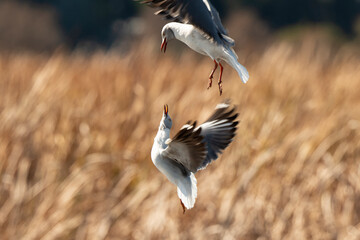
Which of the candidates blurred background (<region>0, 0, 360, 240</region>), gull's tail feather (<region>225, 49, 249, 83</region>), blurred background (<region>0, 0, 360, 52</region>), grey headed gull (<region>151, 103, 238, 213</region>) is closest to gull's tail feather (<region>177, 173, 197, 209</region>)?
grey headed gull (<region>151, 103, 238, 213</region>)

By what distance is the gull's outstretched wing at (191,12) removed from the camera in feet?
1.44

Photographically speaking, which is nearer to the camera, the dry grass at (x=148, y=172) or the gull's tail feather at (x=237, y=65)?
the gull's tail feather at (x=237, y=65)

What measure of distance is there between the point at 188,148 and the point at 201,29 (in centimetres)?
11

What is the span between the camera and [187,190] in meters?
0.51

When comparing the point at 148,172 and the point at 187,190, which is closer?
the point at 187,190

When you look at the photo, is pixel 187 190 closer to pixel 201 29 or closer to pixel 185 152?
pixel 185 152

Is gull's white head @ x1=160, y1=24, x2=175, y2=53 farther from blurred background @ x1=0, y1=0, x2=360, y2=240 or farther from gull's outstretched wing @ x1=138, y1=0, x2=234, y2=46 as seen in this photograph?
blurred background @ x1=0, y1=0, x2=360, y2=240

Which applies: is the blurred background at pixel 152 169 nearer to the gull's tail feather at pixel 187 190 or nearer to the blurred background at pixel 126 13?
the gull's tail feather at pixel 187 190

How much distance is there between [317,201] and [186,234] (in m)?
1.32

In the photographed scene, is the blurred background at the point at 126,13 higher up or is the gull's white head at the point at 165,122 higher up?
the gull's white head at the point at 165,122

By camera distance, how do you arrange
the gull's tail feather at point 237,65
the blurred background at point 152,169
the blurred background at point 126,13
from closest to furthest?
the gull's tail feather at point 237,65 → the blurred background at point 152,169 → the blurred background at point 126,13

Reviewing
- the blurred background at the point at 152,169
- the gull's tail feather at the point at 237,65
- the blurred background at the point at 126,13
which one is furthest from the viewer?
the blurred background at the point at 126,13

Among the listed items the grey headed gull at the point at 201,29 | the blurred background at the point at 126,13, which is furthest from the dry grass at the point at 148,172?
the blurred background at the point at 126,13

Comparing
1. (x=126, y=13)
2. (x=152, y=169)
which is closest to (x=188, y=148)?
(x=152, y=169)
